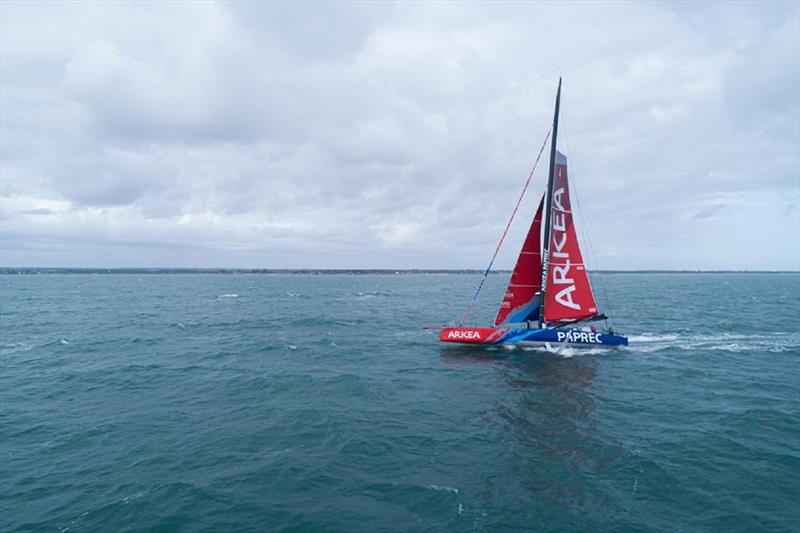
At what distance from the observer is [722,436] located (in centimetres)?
1709

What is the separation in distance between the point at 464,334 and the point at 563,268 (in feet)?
31.6

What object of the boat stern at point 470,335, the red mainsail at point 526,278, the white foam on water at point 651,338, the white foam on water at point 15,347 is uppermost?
the red mainsail at point 526,278

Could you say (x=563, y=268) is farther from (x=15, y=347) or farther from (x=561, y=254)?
(x=15, y=347)

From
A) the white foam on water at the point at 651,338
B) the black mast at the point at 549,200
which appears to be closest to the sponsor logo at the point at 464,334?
the black mast at the point at 549,200

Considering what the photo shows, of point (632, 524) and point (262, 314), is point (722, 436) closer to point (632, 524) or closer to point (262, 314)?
point (632, 524)

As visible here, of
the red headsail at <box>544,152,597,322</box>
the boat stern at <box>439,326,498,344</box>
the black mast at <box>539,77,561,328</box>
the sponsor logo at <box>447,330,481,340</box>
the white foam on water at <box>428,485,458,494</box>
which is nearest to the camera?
the white foam on water at <box>428,485,458,494</box>

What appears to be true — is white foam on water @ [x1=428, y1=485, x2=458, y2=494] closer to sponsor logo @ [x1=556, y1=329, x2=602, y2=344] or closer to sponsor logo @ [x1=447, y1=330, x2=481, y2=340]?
sponsor logo @ [x1=447, y1=330, x2=481, y2=340]

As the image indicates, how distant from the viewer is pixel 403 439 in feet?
55.8

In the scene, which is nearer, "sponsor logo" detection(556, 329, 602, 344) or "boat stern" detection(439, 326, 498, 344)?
"sponsor logo" detection(556, 329, 602, 344)

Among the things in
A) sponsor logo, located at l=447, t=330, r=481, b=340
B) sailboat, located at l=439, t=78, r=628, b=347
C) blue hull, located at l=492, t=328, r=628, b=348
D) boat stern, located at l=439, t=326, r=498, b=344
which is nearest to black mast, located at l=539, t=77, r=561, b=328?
sailboat, located at l=439, t=78, r=628, b=347

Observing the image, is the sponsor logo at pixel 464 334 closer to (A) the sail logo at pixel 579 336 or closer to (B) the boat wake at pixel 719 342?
(A) the sail logo at pixel 579 336

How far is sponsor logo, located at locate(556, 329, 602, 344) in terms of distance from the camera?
32344 millimetres

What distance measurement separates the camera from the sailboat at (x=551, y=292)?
31734 millimetres

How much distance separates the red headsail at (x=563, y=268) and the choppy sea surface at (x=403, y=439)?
3.62 metres
